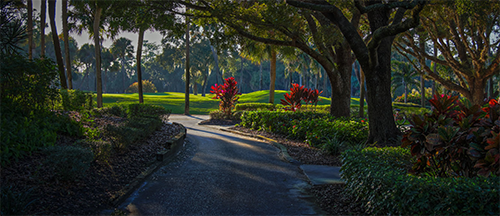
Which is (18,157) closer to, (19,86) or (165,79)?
(19,86)

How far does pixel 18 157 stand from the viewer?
5219 mm

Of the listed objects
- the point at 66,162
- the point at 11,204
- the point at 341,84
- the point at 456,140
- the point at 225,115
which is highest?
the point at 341,84

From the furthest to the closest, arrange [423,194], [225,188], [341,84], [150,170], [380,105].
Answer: [341,84] → [380,105] → [150,170] → [225,188] → [423,194]

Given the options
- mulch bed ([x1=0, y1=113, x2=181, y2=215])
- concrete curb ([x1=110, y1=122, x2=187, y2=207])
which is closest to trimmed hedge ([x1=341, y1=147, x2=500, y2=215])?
concrete curb ([x1=110, y1=122, x2=187, y2=207])

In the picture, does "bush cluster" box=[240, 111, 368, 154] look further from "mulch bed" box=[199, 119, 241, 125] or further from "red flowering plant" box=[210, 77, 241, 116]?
"red flowering plant" box=[210, 77, 241, 116]

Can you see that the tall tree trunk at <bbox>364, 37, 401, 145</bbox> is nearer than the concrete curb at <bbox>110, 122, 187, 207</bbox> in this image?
No

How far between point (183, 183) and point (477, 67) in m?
18.7

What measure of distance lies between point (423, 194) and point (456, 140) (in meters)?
1.06

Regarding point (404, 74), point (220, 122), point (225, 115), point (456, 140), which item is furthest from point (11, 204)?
point (404, 74)

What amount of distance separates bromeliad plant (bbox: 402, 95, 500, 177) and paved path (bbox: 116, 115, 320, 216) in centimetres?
166

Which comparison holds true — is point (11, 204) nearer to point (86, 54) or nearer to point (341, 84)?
point (341, 84)

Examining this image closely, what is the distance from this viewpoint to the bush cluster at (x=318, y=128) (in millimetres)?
9939

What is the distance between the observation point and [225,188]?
603cm

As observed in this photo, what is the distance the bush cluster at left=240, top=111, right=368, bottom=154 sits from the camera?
32.6ft
